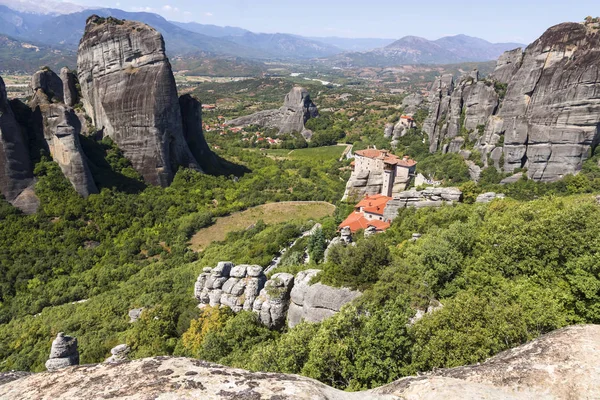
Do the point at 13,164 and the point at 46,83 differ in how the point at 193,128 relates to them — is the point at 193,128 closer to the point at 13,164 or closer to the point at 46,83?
the point at 46,83

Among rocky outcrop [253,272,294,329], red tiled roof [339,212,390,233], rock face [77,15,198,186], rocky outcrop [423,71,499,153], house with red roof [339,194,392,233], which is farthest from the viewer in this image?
rocky outcrop [423,71,499,153]

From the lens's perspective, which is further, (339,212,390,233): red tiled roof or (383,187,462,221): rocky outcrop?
(339,212,390,233): red tiled roof

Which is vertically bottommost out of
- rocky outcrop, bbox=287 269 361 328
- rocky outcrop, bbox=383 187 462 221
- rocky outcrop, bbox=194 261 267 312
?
rocky outcrop, bbox=194 261 267 312

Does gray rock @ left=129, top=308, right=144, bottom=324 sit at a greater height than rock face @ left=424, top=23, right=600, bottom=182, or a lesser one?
lesser

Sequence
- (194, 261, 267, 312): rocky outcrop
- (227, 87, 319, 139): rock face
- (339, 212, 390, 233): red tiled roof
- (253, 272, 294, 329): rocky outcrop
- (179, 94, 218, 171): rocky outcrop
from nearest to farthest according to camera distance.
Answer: (253, 272, 294, 329): rocky outcrop < (194, 261, 267, 312): rocky outcrop < (339, 212, 390, 233): red tiled roof < (179, 94, 218, 171): rocky outcrop < (227, 87, 319, 139): rock face

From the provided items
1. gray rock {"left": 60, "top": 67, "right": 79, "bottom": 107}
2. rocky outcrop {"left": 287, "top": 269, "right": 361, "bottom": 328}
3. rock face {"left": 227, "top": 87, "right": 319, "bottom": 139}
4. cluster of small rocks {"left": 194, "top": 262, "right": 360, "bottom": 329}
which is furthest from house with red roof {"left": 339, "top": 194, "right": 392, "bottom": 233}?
rock face {"left": 227, "top": 87, "right": 319, "bottom": 139}

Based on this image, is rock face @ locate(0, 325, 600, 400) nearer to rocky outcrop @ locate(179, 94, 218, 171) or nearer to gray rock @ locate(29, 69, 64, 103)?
gray rock @ locate(29, 69, 64, 103)
